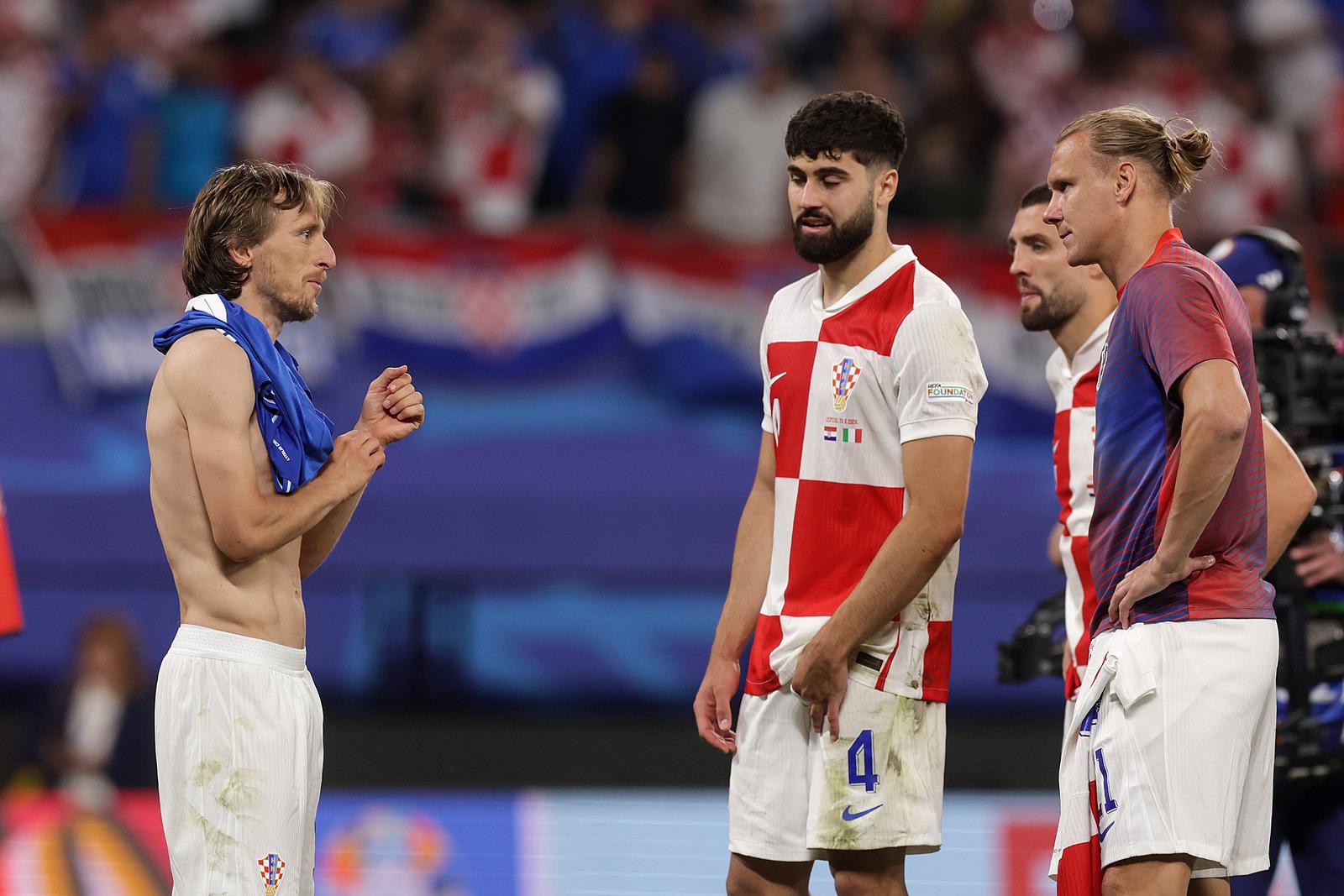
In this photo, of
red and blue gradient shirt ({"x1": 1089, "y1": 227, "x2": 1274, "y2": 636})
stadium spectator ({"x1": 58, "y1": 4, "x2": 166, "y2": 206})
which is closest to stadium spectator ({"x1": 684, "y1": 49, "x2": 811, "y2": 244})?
stadium spectator ({"x1": 58, "y1": 4, "x2": 166, "y2": 206})

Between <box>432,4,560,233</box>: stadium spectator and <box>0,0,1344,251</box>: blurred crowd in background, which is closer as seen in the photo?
<box>0,0,1344,251</box>: blurred crowd in background

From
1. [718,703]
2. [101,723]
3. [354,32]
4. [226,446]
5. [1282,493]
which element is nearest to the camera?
[226,446]

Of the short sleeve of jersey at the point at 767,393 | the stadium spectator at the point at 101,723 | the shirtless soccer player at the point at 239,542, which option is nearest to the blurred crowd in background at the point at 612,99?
the stadium spectator at the point at 101,723

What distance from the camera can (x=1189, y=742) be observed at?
3.11m

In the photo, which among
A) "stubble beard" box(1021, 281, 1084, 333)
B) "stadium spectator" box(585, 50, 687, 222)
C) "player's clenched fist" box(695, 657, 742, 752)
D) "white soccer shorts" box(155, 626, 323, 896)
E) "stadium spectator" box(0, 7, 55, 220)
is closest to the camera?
"white soccer shorts" box(155, 626, 323, 896)

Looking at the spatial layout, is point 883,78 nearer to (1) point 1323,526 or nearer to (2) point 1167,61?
(2) point 1167,61

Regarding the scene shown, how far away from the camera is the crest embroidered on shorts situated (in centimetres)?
326

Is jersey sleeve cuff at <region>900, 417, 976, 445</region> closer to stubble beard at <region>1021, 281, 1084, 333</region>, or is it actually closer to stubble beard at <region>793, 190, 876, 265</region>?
stubble beard at <region>793, 190, 876, 265</region>

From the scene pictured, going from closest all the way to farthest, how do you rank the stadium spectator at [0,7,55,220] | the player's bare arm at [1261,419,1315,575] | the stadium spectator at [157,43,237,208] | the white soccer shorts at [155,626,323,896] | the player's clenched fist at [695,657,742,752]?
the white soccer shorts at [155,626,323,896], the player's bare arm at [1261,419,1315,575], the player's clenched fist at [695,657,742,752], the stadium spectator at [157,43,237,208], the stadium spectator at [0,7,55,220]

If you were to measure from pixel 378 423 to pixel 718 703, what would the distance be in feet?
3.62

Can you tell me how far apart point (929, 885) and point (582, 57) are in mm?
6264

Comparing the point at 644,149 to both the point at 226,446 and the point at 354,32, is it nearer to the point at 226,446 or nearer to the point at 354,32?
the point at 354,32

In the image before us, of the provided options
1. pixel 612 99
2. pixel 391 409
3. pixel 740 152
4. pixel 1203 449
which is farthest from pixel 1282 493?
pixel 612 99

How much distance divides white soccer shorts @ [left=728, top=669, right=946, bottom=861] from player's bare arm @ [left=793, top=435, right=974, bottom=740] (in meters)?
0.08
